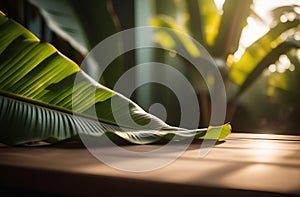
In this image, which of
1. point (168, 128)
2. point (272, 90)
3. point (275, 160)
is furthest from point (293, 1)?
point (275, 160)

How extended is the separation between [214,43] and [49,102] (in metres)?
1.07

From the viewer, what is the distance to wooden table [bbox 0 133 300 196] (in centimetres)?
21

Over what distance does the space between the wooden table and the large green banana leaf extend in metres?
0.06

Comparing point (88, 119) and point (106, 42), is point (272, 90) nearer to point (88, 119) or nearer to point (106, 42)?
point (106, 42)

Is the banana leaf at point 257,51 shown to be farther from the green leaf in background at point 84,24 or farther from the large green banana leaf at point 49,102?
the large green banana leaf at point 49,102

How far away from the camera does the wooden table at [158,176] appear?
0.21 meters

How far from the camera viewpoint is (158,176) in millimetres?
233

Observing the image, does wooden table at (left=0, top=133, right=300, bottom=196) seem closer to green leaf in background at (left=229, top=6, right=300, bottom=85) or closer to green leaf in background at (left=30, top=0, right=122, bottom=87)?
green leaf in background at (left=30, top=0, right=122, bottom=87)

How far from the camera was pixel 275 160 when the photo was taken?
302 mm

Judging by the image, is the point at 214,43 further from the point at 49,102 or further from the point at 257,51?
the point at 49,102

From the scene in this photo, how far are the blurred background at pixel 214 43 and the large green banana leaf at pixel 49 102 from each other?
0.51 m

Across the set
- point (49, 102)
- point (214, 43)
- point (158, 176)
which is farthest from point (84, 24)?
point (158, 176)

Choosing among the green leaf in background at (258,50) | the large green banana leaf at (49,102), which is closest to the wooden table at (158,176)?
the large green banana leaf at (49,102)

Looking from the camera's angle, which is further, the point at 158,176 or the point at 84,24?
the point at 84,24
